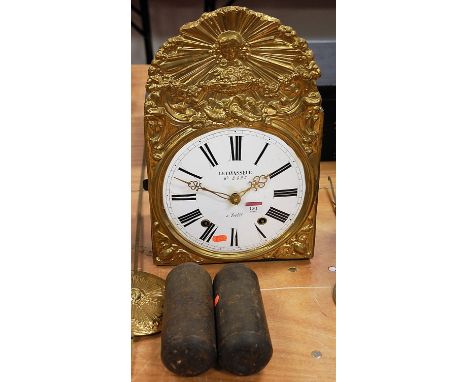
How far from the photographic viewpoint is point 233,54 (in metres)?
1.79

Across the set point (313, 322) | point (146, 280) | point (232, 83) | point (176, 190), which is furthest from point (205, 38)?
point (313, 322)

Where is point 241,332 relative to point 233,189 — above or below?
below

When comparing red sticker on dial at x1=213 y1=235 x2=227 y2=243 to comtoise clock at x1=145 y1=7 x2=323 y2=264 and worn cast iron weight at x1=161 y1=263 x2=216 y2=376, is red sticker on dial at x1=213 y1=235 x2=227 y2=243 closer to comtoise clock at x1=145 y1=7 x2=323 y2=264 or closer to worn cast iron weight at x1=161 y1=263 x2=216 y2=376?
comtoise clock at x1=145 y1=7 x2=323 y2=264

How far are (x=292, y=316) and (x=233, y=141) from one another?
53 cm

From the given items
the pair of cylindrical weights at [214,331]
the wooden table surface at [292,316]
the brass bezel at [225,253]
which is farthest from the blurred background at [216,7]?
the pair of cylindrical weights at [214,331]

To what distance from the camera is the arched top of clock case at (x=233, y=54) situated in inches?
69.1

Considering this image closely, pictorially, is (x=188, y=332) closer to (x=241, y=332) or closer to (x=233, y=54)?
(x=241, y=332)

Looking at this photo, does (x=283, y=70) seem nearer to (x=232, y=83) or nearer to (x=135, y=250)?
(x=232, y=83)

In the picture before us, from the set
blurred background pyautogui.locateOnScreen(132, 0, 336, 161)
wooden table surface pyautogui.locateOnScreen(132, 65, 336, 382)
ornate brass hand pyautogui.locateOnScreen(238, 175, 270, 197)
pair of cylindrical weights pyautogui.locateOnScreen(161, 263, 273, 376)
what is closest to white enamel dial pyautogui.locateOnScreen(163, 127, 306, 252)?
ornate brass hand pyautogui.locateOnScreen(238, 175, 270, 197)

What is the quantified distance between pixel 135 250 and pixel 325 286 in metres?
0.63

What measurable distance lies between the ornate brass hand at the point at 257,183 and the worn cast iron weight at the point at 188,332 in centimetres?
39

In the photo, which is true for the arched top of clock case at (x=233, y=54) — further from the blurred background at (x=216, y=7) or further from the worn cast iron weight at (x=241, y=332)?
the blurred background at (x=216, y=7)

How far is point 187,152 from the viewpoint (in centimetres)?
189

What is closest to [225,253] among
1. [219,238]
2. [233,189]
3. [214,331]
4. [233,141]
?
[219,238]
